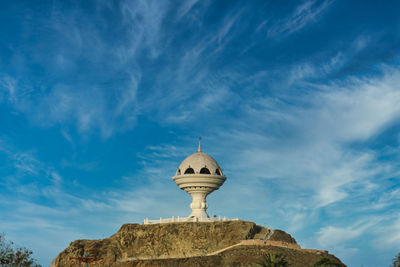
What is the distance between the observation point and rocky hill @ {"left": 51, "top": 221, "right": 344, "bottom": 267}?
5003 cm

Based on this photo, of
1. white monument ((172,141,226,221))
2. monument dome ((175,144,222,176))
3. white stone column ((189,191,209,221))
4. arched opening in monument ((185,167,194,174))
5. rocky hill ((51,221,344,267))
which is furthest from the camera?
arched opening in monument ((185,167,194,174))

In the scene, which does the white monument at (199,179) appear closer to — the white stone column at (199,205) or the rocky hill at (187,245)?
the white stone column at (199,205)

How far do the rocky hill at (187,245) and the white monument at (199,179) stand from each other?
4371 mm

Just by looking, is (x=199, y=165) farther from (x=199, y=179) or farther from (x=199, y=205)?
(x=199, y=205)

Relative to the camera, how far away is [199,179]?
60.7 meters

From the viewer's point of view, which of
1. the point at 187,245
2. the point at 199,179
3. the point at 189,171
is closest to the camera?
the point at 187,245

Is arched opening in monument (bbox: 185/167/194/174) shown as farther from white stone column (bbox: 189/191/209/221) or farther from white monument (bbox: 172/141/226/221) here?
white stone column (bbox: 189/191/209/221)

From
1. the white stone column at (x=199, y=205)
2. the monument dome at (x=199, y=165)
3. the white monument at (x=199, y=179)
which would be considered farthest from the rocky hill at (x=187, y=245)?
the monument dome at (x=199, y=165)

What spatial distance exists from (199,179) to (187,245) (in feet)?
29.2

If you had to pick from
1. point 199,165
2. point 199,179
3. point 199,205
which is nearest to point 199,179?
point 199,179

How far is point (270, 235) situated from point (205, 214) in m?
8.22

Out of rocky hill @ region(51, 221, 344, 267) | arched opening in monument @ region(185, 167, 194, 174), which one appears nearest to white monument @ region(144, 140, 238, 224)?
arched opening in monument @ region(185, 167, 194, 174)

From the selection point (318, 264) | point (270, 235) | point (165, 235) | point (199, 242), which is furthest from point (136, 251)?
point (318, 264)

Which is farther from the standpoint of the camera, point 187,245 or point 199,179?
point 199,179
